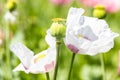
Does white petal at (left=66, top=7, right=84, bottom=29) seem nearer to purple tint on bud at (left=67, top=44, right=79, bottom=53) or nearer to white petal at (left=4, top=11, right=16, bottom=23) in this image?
purple tint on bud at (left=67, top=44, right=79, bottom=53)

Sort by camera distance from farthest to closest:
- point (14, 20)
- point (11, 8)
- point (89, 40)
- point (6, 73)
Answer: point (14, 20)
point (6, 73)
point (11, 8)
point (89, 40)

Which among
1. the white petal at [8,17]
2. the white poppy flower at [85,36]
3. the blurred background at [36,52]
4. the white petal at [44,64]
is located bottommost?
the blurred background at [36,52]

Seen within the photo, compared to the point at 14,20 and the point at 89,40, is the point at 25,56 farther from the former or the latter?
the point at 14,20

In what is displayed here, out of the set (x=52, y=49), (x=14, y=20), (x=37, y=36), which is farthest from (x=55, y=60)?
(x=14, y=20)

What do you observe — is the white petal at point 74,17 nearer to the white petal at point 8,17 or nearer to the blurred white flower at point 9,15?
the blurred white flower at point 9,15

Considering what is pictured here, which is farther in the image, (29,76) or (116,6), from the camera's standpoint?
(116,6)

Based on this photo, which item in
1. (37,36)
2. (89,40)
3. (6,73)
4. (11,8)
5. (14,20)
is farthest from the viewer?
(14,20)

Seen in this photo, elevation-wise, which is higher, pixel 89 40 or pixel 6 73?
pixel 89 40

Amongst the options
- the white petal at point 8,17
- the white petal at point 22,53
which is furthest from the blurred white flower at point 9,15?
the white petal at point 22,53
